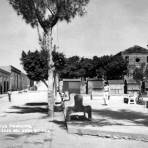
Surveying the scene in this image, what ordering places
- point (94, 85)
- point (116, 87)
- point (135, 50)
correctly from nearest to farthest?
point (116, 87)
point (94, 85)
point (135, 50)

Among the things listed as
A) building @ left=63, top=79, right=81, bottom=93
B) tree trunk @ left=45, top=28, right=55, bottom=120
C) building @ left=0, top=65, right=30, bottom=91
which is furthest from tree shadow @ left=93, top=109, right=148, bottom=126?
building @ left=0, top=65, right=30, bottom=91

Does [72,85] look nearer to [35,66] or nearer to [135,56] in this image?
[35,66]

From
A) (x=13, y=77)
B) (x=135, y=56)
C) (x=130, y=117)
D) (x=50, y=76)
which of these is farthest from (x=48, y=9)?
(x=13, y=77)

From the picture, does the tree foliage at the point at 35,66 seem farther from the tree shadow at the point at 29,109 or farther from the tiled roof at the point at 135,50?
the tiled roof at the point at 135,50

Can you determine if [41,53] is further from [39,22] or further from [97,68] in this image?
[97,68]

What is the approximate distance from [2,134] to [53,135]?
1.68m

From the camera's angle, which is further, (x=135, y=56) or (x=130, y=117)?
(x=135, y=56)

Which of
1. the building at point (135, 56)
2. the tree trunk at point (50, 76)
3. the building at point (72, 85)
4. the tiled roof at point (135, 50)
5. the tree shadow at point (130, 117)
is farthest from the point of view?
the tiled roof at point (135, 50)

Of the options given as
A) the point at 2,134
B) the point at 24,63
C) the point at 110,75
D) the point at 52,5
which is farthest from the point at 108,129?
the point at 110,75

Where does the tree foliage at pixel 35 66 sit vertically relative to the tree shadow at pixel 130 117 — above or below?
above

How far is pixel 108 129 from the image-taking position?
970 cm

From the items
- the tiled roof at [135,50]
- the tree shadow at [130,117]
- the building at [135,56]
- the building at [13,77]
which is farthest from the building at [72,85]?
the building at [13,77]

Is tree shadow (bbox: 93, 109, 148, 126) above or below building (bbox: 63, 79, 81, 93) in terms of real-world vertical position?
below

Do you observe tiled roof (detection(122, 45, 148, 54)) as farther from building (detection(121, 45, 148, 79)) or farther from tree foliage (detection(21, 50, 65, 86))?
tree foliage (detection(21, 50, 65, 86))
